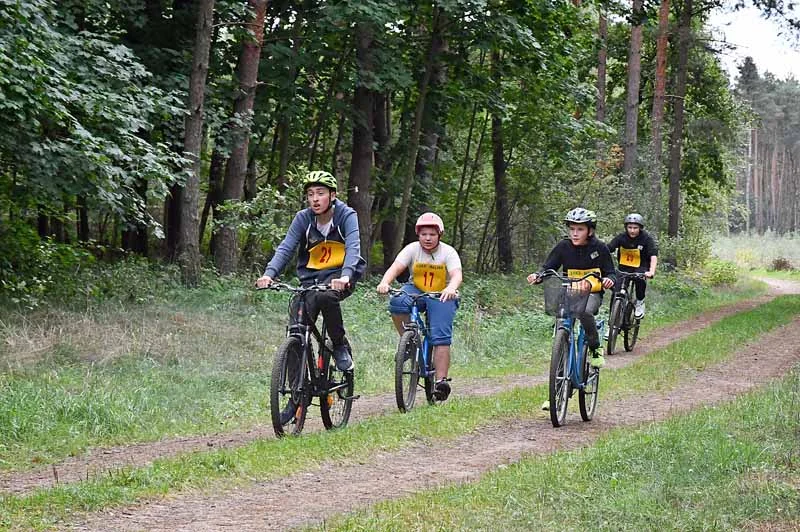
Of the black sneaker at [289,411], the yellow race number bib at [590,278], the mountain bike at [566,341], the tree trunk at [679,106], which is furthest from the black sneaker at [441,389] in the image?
the tree trunk at [679,106]

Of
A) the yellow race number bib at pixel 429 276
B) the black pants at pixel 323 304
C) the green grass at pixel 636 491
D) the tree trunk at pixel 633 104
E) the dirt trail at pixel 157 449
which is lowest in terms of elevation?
the dirt trail at pixel 157 449

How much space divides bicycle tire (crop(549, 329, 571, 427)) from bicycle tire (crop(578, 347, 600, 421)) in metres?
0.24

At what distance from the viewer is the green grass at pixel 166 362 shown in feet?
29.0

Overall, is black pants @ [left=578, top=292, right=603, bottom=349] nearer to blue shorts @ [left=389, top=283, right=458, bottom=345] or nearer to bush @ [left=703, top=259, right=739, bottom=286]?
blue shorts @ [left=389, top=283, right=458, bottom=345]

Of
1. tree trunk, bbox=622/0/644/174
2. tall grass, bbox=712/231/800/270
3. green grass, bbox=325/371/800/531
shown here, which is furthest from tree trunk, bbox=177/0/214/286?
tall grass, bbox=712/231/800/270

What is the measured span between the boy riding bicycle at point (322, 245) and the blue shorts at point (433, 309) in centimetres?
120

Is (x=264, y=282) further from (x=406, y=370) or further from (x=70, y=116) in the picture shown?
(x=70, y=116)

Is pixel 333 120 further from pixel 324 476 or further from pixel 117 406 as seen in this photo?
pixel 324 476

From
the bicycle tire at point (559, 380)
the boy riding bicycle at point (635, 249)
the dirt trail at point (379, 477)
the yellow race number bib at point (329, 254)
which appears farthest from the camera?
the boy riding bicycle at point (635, 249)

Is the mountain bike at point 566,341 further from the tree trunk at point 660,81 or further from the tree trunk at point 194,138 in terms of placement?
the tree trunk at point 660,81

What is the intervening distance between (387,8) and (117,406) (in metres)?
10.7

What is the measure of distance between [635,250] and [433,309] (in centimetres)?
760

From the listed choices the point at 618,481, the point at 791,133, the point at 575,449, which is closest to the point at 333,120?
the point at 575,449

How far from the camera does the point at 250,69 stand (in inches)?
700
